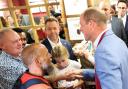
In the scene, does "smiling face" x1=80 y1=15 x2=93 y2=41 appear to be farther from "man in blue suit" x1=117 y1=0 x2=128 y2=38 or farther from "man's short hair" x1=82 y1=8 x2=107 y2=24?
"man in blue suit" x1=117 y1=0 x2=128 y2=38

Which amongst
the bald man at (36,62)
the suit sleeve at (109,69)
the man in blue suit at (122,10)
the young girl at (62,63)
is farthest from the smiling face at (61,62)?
the man in blue suit at (122,10)

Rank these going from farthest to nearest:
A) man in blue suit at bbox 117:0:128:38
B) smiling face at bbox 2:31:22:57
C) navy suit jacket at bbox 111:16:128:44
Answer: man in blue suit at bbox 117:0:128:38 → navy suit jacket at bbox 111:16:128:44 → smiling face at bbox 2:31:22:57

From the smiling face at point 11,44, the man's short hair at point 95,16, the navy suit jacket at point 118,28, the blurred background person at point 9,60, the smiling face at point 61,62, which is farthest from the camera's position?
the navy suit jacket at point 118,28

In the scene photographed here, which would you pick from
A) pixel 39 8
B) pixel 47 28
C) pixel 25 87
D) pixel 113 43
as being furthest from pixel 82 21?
pixel 39 8

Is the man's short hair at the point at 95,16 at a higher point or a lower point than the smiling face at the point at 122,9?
higher

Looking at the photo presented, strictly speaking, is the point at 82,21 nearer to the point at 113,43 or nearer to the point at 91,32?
the point at 91,32

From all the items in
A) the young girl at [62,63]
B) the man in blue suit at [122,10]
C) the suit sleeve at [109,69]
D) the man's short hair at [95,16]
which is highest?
the man's short hair at [95,16]

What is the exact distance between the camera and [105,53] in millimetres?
1527

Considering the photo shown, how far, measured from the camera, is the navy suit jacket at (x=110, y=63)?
1.50 metres

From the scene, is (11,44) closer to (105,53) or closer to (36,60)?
(36,60)

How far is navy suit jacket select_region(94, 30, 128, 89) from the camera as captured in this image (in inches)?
59.1

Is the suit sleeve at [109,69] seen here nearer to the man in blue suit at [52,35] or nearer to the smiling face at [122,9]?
the man in blue suit at [52,35]

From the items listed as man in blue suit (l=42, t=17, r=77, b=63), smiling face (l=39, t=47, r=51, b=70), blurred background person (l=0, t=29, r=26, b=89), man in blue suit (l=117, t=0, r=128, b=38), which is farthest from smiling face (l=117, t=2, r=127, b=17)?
smiling face (l=39, t=47, r=51, b=70)

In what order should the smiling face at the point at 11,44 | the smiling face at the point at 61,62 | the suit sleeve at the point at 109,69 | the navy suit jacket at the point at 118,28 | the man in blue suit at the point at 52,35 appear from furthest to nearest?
the navy suit jacket at the point at 118,28 < the man in blue suit at the point at 52,35 < the smiling face at the point at 61,62 < the smiling face at the point at 11,44 < the suit sleeve at the point at 109,69
